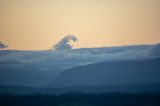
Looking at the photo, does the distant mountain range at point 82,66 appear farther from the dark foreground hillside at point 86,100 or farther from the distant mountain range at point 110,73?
the dark foreground hillside at point 86,100

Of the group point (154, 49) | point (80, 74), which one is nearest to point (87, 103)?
point (80, 74)

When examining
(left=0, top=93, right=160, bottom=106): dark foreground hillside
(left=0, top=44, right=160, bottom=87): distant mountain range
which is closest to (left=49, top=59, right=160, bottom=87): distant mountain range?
(left=0, top=44, right=160, bottom=87): distant mountain range

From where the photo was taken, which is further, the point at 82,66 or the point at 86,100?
the point at 82,66

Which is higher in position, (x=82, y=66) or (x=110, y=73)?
(x=82, y=66)

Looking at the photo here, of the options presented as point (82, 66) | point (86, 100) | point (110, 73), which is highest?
point (82, 66)

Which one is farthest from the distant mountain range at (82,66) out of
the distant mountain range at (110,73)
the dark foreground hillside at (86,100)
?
the dark foreground hillside at (86,100)

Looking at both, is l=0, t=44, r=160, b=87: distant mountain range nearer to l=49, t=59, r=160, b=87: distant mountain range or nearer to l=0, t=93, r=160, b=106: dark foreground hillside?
l=49, t=59, r=160, b=87: distant mountain range

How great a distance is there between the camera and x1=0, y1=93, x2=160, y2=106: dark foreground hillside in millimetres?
3301

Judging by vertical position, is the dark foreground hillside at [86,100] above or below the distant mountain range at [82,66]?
below

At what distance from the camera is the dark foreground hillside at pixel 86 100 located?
3.30 meters

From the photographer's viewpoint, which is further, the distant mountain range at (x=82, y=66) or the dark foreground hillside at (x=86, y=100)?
the distant mountain range at (x=82, y=66)

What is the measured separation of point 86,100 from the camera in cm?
337

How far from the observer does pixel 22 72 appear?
352 centimetres

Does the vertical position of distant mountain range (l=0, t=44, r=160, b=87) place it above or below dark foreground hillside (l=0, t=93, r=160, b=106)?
above
